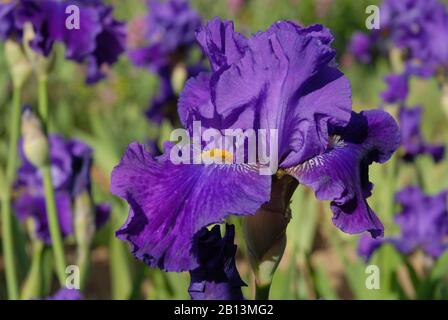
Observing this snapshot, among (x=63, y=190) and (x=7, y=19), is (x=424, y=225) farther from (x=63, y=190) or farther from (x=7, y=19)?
(x=7, y=19)

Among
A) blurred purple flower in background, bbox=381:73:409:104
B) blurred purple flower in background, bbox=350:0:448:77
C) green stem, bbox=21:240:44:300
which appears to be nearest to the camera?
green stem, bbox=21:240:44:300

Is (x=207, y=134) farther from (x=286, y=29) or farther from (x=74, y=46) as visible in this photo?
(x=74, y=46)

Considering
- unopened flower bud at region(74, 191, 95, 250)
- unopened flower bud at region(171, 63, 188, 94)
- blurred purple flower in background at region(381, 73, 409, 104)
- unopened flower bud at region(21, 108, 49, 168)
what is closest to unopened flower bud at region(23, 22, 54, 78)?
unopened flower bud at region(21, 108, 49, 168)

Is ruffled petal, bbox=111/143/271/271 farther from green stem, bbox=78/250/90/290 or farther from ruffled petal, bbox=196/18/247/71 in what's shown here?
green stem, bbox=78/250/90/290

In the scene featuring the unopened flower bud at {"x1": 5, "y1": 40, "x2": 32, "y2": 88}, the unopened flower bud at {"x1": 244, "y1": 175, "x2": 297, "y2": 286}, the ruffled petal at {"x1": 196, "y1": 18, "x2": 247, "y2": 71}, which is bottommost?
the unopened flower bud at {"x1": 244, "y1": 175, "x2": 297, "y2": 286}

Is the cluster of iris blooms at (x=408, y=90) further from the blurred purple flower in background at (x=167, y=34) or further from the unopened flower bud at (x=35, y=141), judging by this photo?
the unopened flower bud at (x=35, y=141)
